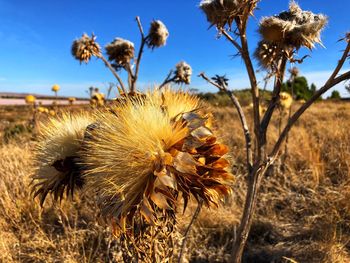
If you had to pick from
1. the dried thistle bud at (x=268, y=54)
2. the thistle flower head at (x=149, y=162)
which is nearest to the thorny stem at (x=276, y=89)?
the dried thistle bud at (x=268, y=54)

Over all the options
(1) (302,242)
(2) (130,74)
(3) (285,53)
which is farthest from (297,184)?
(3) (285,53)

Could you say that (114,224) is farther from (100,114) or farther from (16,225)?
(16,225)

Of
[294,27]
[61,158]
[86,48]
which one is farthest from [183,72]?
[61,158]

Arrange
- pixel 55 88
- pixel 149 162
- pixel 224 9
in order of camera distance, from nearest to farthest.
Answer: pixel 149 162, pixel 224 9, pixel 55 88

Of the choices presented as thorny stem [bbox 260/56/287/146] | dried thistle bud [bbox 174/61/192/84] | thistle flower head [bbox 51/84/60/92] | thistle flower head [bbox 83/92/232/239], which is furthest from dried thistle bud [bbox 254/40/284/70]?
thistle flower head [bbox 51/84/60/92]

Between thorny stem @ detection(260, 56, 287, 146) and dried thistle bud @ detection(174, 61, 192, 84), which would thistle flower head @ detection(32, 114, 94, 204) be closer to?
thorny stem @ detection(260, 56, 287, 146)

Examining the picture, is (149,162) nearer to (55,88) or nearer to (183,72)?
(183,72)

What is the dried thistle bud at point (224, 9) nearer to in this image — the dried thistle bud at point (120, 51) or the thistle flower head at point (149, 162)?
the thistle flower head at point (149, 162)
